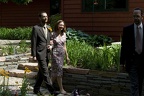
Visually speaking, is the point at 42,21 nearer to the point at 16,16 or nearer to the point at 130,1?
the point at 130,1

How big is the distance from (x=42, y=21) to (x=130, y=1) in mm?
6894

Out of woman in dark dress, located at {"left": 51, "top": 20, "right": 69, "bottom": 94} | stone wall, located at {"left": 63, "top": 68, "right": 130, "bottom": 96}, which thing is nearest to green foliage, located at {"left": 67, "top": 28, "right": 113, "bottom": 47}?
stone wall, located at {"left": 63, "top": 68, "right": 130, "bottom": 96}

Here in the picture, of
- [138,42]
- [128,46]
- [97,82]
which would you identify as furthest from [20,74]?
[138,42]

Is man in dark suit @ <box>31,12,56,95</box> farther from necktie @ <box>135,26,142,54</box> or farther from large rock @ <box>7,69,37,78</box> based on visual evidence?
necktie @ <box>135,26,142,54</box>

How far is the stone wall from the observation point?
8.26 metres

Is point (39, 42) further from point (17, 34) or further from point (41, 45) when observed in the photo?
point (17, 34)

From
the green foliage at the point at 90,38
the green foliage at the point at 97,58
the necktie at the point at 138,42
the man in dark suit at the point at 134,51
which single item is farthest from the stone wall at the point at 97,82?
Result: the green foliage at the point at 90,38

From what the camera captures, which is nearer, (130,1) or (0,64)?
(0,64)

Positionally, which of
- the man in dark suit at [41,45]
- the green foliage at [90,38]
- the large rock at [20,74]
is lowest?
the large rock at [20,74]

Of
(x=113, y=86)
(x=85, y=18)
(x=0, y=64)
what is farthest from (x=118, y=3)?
(x=113, y=86)

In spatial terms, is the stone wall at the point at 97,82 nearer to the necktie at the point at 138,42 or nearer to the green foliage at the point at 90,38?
the necktie at the point at 138,42

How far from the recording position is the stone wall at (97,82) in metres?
8.26

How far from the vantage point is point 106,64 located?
8773 mm

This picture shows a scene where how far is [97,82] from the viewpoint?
8.61m
